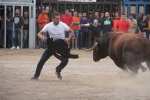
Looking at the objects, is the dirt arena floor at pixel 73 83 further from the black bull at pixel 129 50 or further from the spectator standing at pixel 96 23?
the spectator standing at pixel 96 23

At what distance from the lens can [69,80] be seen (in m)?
13.7

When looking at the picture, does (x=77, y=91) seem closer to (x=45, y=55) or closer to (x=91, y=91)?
(x=91, y=91)

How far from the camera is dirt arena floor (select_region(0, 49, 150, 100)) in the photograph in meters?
10.6

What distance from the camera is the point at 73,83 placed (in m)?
13.0

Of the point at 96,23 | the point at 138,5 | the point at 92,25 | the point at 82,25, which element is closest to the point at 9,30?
the point at 82,25

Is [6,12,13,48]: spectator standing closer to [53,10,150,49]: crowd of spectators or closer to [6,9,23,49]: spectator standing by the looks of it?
[6,9,23,49]: spectator standing

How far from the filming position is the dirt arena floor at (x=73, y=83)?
416 inches

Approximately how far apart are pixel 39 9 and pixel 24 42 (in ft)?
6.51

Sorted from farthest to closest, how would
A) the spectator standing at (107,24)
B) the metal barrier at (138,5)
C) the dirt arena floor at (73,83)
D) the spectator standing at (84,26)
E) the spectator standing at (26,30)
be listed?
the metal barrier at (138,5), the spectator standing at (26,30), the spectator standing at (84,26), the spectator standing at (107,24), the dirt arena floor at (73,83)

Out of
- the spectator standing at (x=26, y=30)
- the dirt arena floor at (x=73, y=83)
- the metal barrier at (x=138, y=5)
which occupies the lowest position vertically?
the dirt arena floor at (x=73, y=83)

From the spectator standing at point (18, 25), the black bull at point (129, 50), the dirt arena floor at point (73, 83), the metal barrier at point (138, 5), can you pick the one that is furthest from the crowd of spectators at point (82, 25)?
the black bull at point (129, 50)

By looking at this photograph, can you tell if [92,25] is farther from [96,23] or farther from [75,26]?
[75,26]

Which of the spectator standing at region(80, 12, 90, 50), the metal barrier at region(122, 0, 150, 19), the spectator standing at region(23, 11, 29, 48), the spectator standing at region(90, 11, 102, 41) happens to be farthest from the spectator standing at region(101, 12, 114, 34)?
the metal barrier at region(122, 0, 150, 19)

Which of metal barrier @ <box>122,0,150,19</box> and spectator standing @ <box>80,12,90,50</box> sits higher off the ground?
metal barrier @ <box>122,0,150,19</box>
